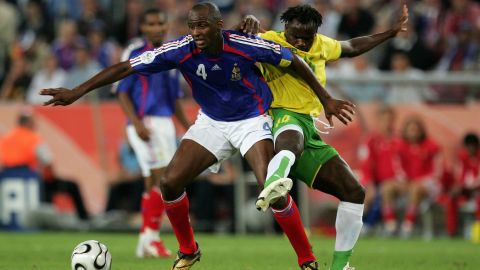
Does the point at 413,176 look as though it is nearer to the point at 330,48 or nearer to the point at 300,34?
the point at 330,48

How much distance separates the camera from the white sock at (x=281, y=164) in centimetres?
880

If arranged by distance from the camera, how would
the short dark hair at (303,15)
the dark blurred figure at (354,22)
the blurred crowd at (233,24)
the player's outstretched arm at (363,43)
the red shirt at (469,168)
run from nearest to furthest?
the short dark hair at (303,15), the player's outstretched arm at (363,43), the red shirt at (469,168), the blurred crowd at (233,24), the dark blurred figure at (354,22)

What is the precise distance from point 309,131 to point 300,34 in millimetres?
864

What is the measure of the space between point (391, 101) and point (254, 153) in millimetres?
9468

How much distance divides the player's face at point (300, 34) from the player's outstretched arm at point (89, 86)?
1.48m

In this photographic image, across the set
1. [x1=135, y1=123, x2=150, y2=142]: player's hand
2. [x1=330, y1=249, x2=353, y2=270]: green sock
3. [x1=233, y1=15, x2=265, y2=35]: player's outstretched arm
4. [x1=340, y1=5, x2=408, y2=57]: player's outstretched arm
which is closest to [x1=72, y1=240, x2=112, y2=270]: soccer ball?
A: [x1=330, y1=249, x2=353, y2=270]: green sock

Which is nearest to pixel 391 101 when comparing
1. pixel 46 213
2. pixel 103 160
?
pixel 103 160

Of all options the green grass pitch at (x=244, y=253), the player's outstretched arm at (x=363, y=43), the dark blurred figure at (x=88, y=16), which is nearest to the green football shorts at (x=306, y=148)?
the player's outstretched arm at (x=363, y=43)

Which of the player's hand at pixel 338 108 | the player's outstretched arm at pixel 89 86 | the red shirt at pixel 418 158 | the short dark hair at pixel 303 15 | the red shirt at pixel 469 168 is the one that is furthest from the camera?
the red shirt at pixel 418 158

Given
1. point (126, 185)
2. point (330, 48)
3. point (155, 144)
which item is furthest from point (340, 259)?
point (126, 185)

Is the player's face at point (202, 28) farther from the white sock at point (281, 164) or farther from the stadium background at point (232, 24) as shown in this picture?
the stadium background at point (232, 24)

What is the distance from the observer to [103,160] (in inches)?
736

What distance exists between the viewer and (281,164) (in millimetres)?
8883

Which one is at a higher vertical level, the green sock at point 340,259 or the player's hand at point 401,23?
A: the player's hand at point 401,23
